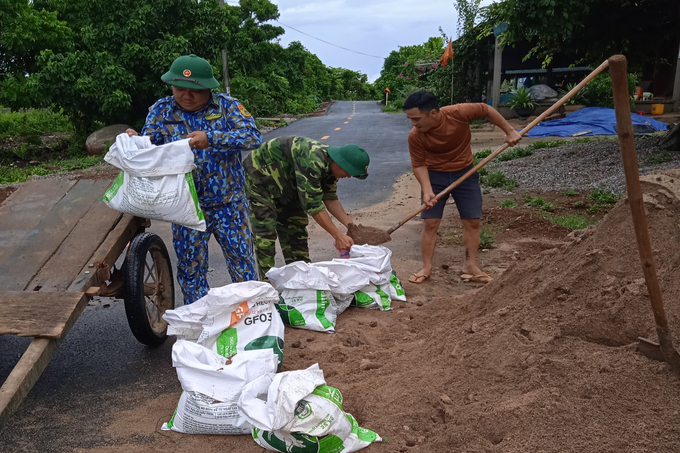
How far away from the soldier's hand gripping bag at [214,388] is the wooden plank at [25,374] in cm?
56

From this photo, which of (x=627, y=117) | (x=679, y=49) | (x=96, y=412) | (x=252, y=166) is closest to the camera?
(x=627, y=117)

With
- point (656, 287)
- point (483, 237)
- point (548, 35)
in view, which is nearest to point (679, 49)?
point (548, 35)

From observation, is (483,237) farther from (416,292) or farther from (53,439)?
(53,439)

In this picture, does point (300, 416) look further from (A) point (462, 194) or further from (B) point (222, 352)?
(A) point (462, 194)

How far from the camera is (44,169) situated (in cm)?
1141

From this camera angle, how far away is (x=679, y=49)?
14.9m

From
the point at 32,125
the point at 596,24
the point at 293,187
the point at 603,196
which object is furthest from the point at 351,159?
the point at 32,125

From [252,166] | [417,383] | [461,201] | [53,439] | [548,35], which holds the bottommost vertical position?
[53,439]

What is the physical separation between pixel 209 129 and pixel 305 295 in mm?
1288

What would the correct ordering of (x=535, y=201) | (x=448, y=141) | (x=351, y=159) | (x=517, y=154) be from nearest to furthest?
1. (x=351, y=159)
2. (x=448, y=141)
3. (x=535, y=201)
4. (x=517, y=154)

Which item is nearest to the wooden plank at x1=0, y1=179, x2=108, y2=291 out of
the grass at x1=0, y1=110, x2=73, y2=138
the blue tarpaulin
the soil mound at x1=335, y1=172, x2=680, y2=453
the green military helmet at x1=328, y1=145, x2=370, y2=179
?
the green military helmet at x1=328, y1=145, x2=370, y2=179

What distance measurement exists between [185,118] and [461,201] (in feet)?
8.13

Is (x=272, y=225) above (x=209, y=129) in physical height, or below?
below

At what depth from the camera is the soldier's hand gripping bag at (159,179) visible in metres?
3.06
